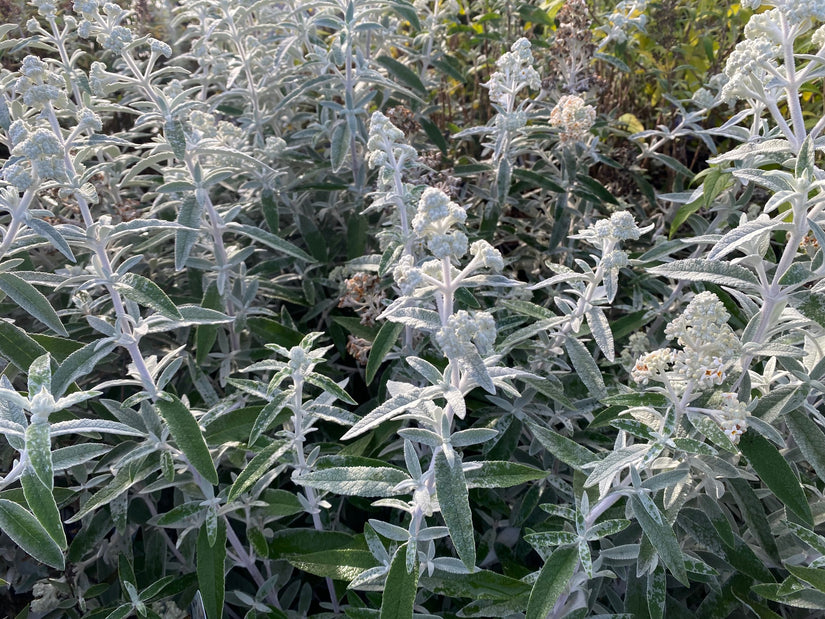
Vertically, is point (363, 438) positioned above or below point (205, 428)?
below

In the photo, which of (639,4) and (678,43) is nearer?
(639,4)

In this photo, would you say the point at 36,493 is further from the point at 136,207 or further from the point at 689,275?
the point at 136,207

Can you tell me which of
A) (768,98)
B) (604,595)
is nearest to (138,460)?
(604,595)

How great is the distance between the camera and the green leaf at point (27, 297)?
6.25 ft

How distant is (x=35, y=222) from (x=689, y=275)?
1733mm

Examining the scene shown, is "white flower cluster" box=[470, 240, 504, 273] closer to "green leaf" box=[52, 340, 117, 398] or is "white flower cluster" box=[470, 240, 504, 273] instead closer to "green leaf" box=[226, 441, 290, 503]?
"green leaf" box=[226, 441, 290, 503]

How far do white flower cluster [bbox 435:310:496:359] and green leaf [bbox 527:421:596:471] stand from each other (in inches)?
20.3

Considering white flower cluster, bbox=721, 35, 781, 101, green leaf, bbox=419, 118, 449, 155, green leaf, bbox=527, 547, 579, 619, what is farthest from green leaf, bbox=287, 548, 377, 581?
green leaf, bbox=419, 118, 449, 155

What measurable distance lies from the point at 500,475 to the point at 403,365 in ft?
2.75

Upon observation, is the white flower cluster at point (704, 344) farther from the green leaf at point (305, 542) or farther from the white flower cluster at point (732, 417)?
the green leaf at point (305, 542)

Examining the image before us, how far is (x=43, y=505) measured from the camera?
1.53 m

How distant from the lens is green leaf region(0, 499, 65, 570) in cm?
164

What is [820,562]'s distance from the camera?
63.7 inches

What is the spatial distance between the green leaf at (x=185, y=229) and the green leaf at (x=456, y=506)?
46.1 inches
